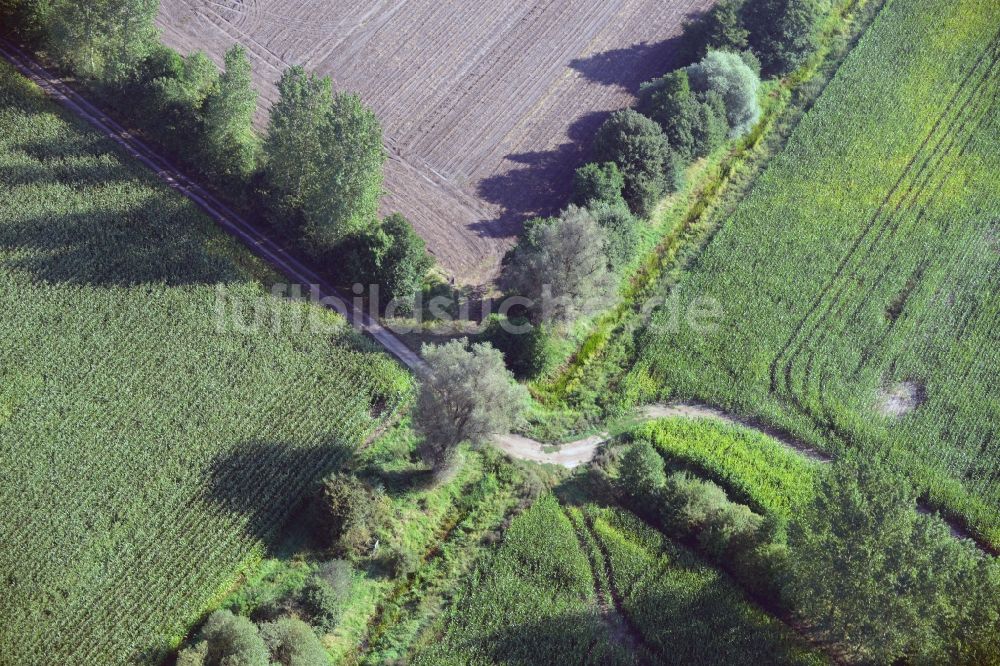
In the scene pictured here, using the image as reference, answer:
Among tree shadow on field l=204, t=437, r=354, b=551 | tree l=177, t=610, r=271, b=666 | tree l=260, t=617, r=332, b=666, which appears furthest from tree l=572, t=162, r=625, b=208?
tree l=177, t=610, r=271, b=666

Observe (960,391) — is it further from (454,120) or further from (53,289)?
(53,289)

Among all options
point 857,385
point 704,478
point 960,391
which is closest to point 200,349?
point 704,478

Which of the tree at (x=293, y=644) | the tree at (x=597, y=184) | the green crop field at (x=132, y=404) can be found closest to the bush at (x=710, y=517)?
the green crop field at (x=132, y=404)

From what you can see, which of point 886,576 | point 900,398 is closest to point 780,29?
point 900,398

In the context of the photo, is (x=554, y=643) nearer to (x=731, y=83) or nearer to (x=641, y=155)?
(x=641, y=155)

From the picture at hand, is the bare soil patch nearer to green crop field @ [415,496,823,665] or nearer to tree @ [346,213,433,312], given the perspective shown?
green crop field @ [415,496,823,665]
